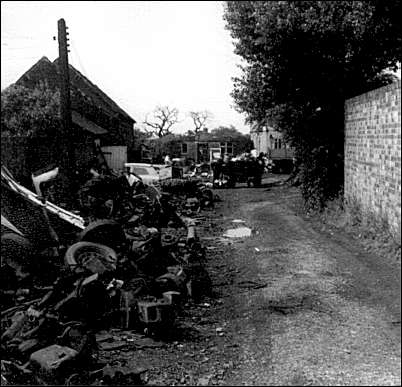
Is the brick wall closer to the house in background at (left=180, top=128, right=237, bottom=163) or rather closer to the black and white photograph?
the black and white photograph

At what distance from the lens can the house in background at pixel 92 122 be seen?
67.3ft

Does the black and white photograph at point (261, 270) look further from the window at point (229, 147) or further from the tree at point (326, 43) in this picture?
the window at point (229, 147)

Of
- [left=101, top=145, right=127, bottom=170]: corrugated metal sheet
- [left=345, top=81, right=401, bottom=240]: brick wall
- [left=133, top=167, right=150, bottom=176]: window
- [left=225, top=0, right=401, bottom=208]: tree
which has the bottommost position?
[left=133, top=167, right=150, bottom=176]: window

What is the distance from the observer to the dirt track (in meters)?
2.43

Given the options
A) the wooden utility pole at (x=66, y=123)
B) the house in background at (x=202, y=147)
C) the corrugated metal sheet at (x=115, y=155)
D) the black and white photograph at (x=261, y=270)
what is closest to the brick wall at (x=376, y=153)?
the black and white photograph at (x=261, y=270)

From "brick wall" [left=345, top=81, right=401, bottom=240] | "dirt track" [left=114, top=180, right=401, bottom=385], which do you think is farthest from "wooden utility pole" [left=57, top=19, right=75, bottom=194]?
"brick wall" [left=345, top=81, right=401, bottom=240]

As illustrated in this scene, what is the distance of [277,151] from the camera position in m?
35.5

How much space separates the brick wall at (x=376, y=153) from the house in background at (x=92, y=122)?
37.6 feet

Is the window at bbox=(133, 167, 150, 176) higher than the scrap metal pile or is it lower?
higher

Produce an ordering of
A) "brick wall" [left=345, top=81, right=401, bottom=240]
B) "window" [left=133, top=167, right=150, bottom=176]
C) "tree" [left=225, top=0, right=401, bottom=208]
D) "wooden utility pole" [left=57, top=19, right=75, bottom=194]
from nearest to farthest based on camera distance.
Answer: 1. "brick wall" [left=345, top=81, right=401, bottom=240]
2. "tree" [left=225, top=0, right=401, bottom=208]
3. "wooden utility pole" [left=57, top=19, right=75, bottom=194]
4. "window" [left=133, top=167, right=150, bottom=176]

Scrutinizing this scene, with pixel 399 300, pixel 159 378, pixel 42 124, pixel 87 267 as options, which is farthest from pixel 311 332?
pixel 42 124

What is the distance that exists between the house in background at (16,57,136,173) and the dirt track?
1008 cm

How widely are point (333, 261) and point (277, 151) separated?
1273 inches

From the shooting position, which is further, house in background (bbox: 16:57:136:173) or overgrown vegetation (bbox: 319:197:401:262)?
house in background (bbox: 16:57:136:173)
